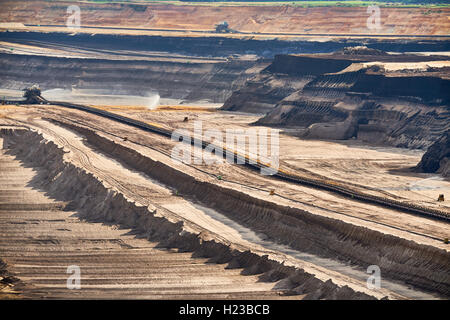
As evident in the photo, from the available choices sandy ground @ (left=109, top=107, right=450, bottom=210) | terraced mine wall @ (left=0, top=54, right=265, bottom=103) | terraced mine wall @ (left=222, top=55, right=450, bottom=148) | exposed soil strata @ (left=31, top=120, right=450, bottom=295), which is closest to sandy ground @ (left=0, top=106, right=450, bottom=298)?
sandy ground @ (left=109, top=107, right=450, bottom=210)

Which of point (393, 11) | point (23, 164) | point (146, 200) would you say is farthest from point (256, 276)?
point (393, 11)

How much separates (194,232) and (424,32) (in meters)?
112

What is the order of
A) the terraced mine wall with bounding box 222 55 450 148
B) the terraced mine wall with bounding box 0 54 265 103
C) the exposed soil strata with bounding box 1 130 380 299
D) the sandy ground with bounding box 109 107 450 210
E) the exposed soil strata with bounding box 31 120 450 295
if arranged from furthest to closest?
the terraced mine wall with bounding box 0 54 265 103, the terraced mine wall with bounding box 222 55 450 148, the sandy ground with bounding box 109 107 450 210, the exposed soil strata with bounding box 31 120 450 295, the exposed soil strata with bounding box 1 130 380 299

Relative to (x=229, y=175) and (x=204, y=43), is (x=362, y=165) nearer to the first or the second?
(x=229, y=175)

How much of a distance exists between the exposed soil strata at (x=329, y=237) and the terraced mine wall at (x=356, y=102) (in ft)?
88.8

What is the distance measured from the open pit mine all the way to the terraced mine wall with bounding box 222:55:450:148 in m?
0.20

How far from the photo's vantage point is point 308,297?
121 ft

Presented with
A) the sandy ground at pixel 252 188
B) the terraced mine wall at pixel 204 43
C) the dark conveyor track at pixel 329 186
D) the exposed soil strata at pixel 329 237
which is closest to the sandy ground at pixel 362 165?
the sandy ground at pixel 252 188

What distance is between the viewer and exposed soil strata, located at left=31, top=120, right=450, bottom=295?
38875 mm

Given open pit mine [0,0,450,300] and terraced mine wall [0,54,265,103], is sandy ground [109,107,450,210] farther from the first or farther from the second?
terraced mine wall [0,54,265,103]

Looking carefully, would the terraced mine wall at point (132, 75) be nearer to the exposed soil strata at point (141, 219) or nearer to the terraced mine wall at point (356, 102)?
the terraced mine wall at point (356, 102)

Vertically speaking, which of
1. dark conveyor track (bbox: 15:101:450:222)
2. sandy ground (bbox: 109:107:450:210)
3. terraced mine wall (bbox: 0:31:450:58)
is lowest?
sandy ground (bbox: 109:107:450:210)

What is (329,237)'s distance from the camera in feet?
146
